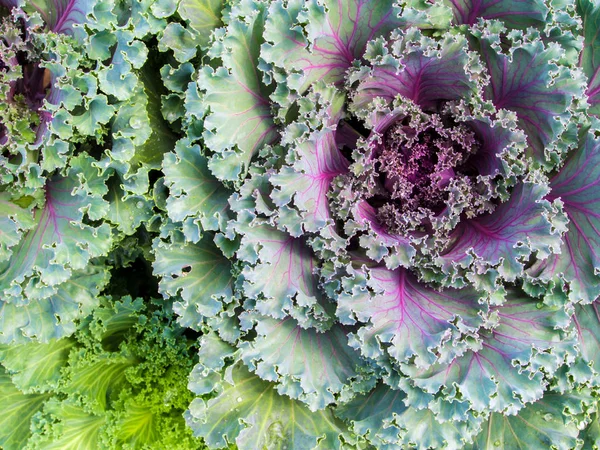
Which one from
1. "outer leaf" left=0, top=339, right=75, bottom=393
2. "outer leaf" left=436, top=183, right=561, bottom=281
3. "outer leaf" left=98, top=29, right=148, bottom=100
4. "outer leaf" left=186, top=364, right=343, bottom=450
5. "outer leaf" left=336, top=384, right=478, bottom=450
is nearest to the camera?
"outer leaf" left=436, top=183, right=561, bottom=281

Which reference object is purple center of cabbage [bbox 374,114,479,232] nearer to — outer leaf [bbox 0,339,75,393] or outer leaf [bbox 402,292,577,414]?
outer leaf [bbox 402,292,577,414]

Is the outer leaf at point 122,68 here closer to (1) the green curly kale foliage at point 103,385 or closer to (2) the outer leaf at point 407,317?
(1) the green curly kale foliage at point 103,385

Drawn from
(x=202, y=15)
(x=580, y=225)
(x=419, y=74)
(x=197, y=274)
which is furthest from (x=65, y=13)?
(x=580, y=225)

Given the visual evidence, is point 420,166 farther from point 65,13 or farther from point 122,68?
point 65,13

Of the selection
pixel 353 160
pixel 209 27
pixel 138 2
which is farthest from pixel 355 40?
pixel 138 2

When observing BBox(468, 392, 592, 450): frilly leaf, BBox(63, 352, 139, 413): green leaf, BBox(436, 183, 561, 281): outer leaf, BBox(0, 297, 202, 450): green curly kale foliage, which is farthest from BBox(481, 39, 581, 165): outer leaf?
BBox(63, 352, 139, 413): green leaf

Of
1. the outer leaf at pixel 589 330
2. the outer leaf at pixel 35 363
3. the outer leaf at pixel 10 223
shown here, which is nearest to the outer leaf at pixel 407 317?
the outer leaf at pixel 589 330
